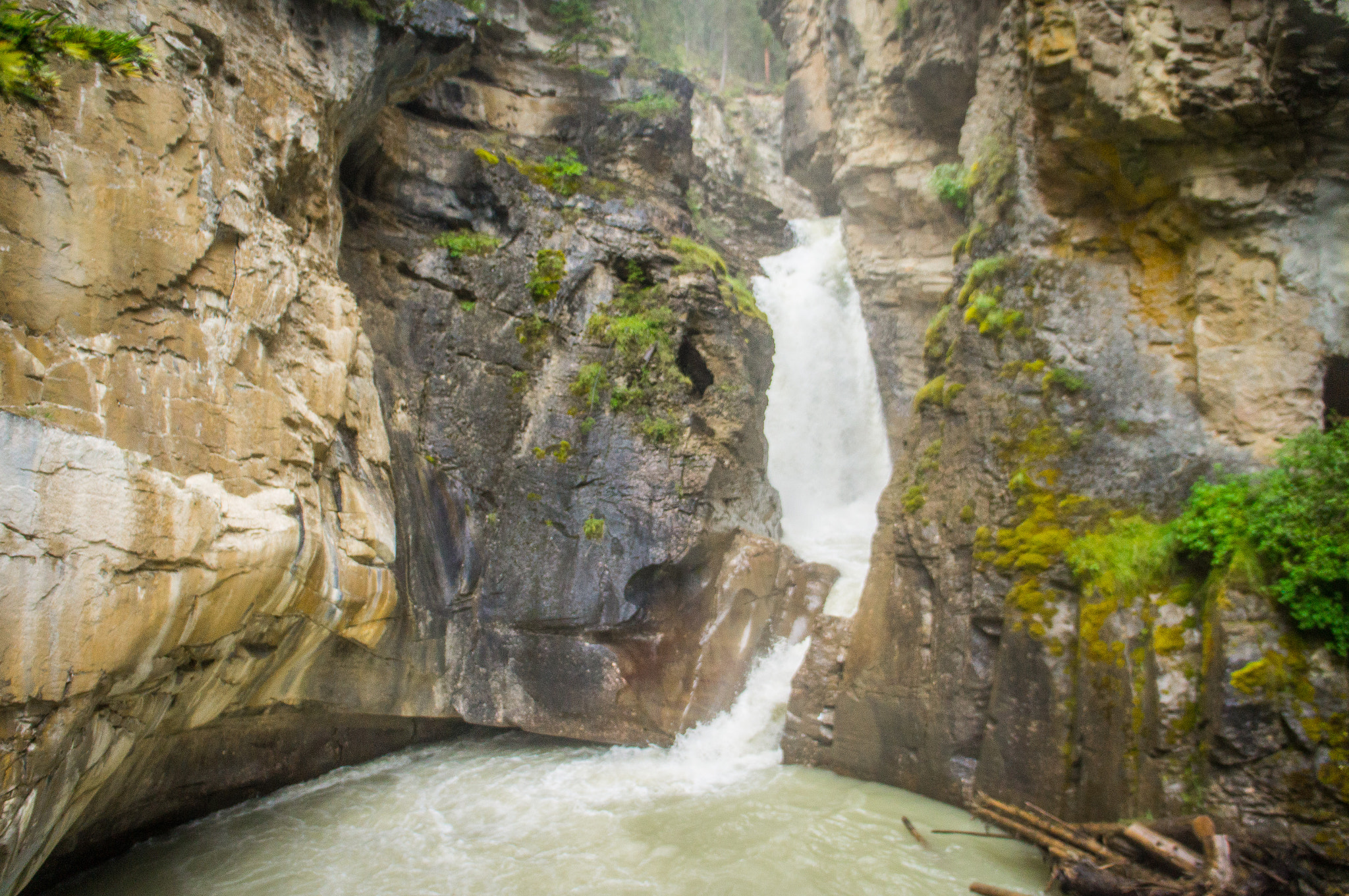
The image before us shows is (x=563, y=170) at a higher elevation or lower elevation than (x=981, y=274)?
higher

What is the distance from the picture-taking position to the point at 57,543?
14.8 feet

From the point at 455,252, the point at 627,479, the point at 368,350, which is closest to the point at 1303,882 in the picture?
the point at 627,479

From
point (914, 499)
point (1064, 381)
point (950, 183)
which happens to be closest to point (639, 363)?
point (914, 499)

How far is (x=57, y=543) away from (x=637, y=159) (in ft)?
39.4

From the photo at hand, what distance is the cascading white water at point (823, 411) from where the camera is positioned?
55.7 feet

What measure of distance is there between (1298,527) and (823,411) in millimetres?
12372

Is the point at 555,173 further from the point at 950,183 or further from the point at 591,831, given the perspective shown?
the point at 591,831

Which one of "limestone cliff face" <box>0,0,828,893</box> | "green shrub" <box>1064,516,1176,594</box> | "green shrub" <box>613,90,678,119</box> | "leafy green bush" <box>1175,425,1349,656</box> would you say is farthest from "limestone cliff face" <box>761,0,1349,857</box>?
"green shrub" <box>613,90,678,119</box>

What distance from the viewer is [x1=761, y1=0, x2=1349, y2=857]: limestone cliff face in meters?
6.05

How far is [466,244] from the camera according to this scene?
1144cm

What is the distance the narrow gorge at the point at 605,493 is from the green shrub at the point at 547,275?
6cm

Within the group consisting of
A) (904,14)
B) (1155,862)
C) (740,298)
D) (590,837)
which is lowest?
(590,837)

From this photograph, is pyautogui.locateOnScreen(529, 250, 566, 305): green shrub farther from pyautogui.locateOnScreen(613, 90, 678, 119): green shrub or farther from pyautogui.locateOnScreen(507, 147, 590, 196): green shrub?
pyautogui.locateOnScreen(613, 90, 678, 119): green shrub

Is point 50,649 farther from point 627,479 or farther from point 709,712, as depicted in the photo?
point 709,712
